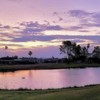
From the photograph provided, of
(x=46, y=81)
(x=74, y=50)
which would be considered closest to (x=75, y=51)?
(x=74, y=50)

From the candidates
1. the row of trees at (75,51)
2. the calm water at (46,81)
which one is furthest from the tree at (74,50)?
the calm water at (46,81)

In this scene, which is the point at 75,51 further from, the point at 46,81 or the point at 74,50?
the point at 46,81

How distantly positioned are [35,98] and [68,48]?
162 meters

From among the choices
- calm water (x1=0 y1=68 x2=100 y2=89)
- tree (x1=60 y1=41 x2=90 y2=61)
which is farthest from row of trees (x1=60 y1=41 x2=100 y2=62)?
calm water (x1=0 y1=68 x2=100 y2=89)

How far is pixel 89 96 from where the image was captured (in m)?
21.7

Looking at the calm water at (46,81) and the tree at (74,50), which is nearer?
the calm water at (46,81)

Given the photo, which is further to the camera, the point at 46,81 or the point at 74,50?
the point at 74,50

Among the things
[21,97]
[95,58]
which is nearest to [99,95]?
[21,97]

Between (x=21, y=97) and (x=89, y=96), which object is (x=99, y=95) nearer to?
(x=89, y=96)

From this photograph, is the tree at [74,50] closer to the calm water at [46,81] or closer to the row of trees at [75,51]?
the row of trees at [75,51]

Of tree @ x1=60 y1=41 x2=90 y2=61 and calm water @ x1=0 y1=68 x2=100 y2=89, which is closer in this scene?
calm water @ x1=0 y1=68 x2=100 y2=89

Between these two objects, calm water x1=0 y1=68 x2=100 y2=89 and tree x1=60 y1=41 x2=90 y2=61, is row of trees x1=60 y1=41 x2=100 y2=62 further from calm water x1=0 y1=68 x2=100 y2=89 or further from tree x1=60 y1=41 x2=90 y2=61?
calm water x1=0 y1=68 x2=100 y2=89

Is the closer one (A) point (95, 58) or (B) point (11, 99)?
(B) point (11, 99)

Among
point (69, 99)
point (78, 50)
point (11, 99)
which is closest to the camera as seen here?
point (69, 99)
